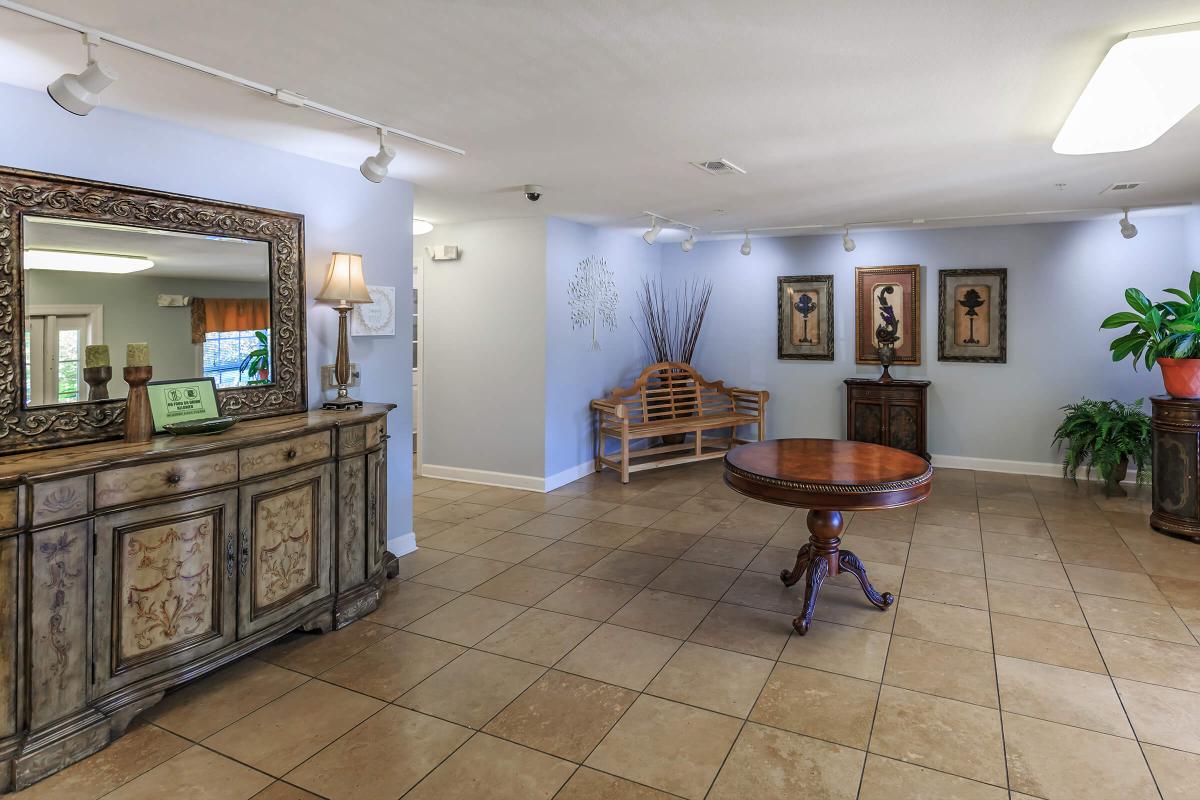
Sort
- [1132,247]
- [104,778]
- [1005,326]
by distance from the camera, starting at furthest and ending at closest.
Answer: [1005,326] < [1132,247] < [104,778]

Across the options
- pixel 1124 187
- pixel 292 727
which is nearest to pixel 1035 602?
pixel 1124 187

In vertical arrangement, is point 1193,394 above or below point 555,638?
above

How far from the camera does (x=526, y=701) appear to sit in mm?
2506

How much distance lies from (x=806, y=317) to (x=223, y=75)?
5.79m

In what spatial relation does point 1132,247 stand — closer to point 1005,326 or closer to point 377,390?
point 1005,326

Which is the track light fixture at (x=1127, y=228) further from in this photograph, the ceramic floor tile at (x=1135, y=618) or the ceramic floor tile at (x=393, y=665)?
the ceramic floor tile at (x=393, y=665)

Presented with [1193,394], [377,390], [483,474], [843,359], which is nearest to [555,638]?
[377,390]

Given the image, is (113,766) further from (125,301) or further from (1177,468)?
(1177,468)

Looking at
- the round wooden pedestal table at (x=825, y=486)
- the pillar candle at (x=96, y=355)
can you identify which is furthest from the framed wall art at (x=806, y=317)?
the pillar candle at (x=96, y=355)

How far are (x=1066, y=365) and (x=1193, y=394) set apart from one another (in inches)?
67.8

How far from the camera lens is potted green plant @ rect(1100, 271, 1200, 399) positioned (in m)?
4.39

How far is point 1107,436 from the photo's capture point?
534 cm

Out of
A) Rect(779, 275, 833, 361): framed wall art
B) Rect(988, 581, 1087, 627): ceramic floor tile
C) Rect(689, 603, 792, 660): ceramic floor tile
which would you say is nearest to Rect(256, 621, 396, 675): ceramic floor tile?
Rect(689, 603, 792, 660): ceramic floor tile

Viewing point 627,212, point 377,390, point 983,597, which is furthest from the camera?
point 627,212
